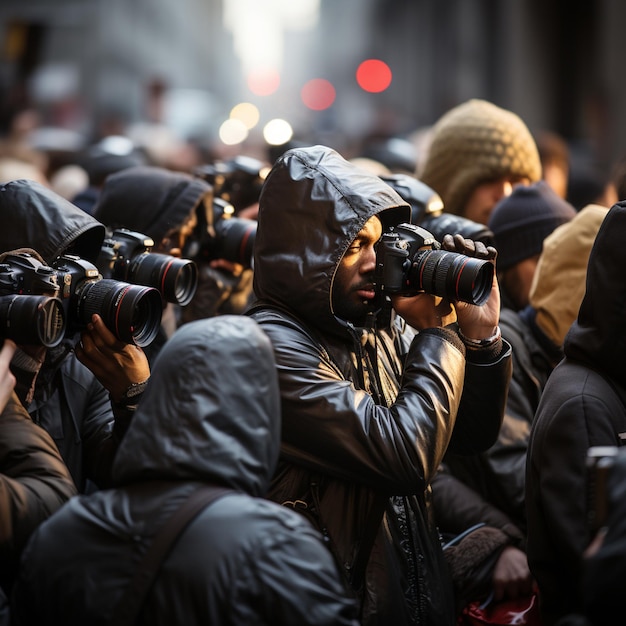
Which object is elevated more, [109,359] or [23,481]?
[109,359]

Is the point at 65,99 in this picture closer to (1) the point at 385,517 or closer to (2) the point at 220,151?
(2) the point at 220,151

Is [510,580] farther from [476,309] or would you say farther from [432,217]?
[432,217]

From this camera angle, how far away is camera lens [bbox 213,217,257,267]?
480 cm

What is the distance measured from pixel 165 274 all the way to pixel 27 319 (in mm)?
993

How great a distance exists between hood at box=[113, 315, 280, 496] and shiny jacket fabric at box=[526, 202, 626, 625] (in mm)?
925

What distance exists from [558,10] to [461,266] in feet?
53.8

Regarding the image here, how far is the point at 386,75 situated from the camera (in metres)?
42.7

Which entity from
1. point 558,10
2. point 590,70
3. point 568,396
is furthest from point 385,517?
point 558,10

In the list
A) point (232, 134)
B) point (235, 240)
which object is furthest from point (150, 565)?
point (232, 134)

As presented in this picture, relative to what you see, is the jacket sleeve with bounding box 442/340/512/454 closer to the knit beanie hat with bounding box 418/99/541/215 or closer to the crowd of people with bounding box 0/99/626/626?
the crowd of people with bounding box 0/99/626/626

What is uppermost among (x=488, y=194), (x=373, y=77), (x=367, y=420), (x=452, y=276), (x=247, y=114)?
(x=452, y=276)

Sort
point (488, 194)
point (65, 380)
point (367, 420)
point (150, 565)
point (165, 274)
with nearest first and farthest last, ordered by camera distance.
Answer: point (150, 565) < point (367, 420) < point (65, 380) < point (165, 274) < point (488, 194)

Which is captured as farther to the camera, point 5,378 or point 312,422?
point 312,422

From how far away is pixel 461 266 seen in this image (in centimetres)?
335
